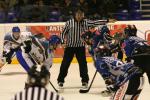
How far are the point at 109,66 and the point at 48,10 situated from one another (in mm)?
6369

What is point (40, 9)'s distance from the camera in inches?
513

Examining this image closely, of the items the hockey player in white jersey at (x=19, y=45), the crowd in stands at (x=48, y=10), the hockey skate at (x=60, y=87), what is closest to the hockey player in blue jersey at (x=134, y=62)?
the hockey player in white jersey at (x=19, y=45)

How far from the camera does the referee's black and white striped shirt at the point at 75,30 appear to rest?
8.54 metres

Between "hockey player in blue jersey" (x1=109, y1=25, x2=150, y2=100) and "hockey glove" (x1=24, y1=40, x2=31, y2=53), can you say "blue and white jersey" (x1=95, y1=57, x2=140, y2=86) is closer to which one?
"hockey player in blue jersey" (x1=109, y1=25, x2=150, y2=100)

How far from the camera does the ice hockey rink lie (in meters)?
8.25

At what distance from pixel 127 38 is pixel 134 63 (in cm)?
33

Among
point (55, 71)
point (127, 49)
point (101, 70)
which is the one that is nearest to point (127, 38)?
point (127, 49)

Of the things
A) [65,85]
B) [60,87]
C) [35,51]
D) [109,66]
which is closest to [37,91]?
[109,66]

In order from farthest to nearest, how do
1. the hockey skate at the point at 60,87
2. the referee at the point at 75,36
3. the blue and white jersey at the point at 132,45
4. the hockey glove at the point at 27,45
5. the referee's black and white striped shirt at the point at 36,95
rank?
the hockey skate at the point at 60,87 → the referee at the point at 75,36 → the hockey glove at the point at 27,45 → the blue and white jersey at the point at 132,45 → the referee's black and white striped shirt at the point at 36,95

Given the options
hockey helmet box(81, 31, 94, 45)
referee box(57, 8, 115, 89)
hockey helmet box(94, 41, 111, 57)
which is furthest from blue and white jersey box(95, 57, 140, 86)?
referee box(57, 8, 115, 89)

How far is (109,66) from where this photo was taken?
275 inches

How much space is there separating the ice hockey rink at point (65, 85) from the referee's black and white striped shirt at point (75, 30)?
79 cm

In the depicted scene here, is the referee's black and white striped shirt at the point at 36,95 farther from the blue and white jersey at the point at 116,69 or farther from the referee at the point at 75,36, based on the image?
the referee at the point at 75,36

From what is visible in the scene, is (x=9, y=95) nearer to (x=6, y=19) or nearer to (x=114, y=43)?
(x=114, y=43)
